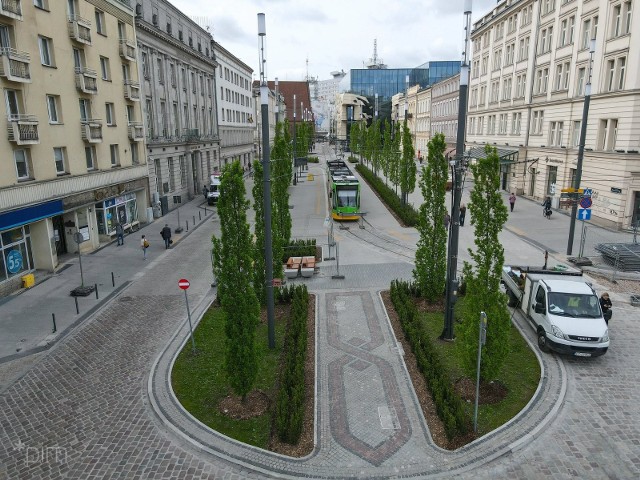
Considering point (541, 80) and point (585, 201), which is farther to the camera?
point (541, 80)

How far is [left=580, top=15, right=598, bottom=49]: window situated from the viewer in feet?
106

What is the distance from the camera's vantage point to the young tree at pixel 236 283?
1098 cm

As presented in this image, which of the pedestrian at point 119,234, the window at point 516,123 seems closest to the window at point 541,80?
the window at point 516,123

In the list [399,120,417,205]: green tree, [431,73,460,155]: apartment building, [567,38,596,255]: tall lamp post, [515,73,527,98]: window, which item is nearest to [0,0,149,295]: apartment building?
[399,120,417,205]: green tree

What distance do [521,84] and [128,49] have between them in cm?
3480

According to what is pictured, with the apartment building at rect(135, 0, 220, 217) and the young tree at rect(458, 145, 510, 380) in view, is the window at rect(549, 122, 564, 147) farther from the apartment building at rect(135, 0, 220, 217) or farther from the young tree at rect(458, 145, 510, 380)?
the apartment building at rect(135, 0, 220, 217)

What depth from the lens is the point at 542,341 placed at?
1406 cm

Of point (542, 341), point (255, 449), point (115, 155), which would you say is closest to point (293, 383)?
point (255, 449)

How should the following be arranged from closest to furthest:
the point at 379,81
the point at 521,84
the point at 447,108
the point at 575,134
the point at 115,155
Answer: the point at 115,155
the point at 575,134
the point at 521,84
the point at 447,108
the point at 379,81

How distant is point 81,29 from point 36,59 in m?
4.50

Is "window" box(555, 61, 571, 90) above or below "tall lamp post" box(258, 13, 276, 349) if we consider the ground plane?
above

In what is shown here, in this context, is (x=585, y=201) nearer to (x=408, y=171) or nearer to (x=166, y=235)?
(x=408, y=171)

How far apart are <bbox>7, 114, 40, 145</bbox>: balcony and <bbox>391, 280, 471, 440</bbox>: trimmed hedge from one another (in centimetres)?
1720

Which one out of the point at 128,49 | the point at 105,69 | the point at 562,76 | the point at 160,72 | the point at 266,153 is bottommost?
the point at 266,153
